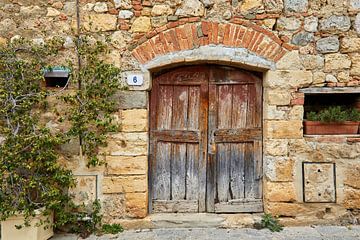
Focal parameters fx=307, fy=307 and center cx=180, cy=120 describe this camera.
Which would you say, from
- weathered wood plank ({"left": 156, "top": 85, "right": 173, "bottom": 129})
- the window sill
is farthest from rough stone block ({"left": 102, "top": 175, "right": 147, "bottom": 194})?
Result: the window sill

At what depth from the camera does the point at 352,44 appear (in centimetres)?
342

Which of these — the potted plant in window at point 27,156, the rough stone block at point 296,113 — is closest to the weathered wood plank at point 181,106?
the rough stone block at point 296,113

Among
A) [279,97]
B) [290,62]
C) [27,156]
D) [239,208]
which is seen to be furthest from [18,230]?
[290,62]

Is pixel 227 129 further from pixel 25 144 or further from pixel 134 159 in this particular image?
pixel 25 144

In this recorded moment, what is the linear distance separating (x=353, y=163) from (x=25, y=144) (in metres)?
3.54

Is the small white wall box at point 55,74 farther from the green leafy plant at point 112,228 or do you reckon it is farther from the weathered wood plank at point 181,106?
the green leafy plant at point 112,228

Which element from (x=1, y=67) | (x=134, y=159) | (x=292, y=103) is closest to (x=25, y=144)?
A: (x=1, y=67)

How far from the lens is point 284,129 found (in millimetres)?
3457

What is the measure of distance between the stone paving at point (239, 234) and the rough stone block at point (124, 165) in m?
0.65

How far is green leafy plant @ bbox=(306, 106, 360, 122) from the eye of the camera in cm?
340

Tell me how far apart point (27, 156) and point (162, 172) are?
1464mm

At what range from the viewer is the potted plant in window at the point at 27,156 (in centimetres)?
298

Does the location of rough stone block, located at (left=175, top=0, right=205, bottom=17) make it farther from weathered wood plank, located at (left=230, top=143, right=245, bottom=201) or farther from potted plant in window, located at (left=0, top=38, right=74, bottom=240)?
weathered wood plank, located at (left=230, top=143, right=245, bottom=201)

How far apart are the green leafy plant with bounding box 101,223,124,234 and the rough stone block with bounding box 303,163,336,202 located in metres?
2.09
